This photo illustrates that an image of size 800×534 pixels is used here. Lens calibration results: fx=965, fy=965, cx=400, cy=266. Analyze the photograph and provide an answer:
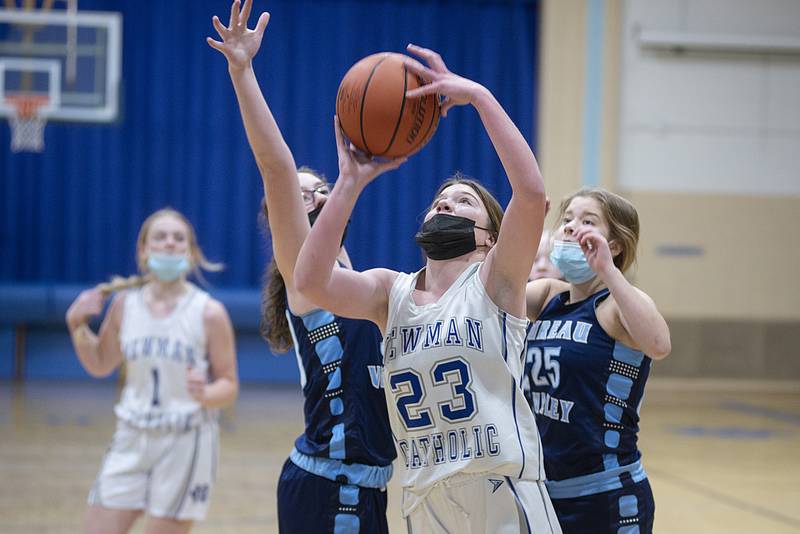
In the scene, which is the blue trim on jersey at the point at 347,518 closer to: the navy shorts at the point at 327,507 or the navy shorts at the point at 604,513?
the navy shorts at the point at 327,507

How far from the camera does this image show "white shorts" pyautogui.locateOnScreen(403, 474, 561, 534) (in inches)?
91.3

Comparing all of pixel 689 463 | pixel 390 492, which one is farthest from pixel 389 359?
pixel 689 463

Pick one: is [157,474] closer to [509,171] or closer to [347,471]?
[347,471]

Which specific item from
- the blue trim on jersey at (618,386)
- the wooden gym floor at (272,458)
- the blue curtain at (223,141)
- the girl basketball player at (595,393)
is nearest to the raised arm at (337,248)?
the girl basketball player at (595,393)

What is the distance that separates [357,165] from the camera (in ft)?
7.57

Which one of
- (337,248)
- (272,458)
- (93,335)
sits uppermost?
(337,248)

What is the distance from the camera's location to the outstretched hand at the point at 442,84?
223cm

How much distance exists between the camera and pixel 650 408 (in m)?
12.0

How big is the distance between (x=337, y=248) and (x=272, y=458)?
5.88 metres

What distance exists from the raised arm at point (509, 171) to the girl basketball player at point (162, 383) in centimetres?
206

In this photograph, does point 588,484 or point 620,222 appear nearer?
A: point 588,484

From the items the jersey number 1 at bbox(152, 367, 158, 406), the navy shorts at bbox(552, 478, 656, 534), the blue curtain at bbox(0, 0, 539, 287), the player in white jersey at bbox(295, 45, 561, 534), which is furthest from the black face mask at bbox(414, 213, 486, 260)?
the blue curtain at bbox(0, 0, 539, 287)

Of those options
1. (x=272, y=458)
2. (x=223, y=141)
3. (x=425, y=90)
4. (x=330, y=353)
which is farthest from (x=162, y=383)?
(x=223, y=141)

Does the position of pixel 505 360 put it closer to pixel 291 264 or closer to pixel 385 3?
pixel 291 264
